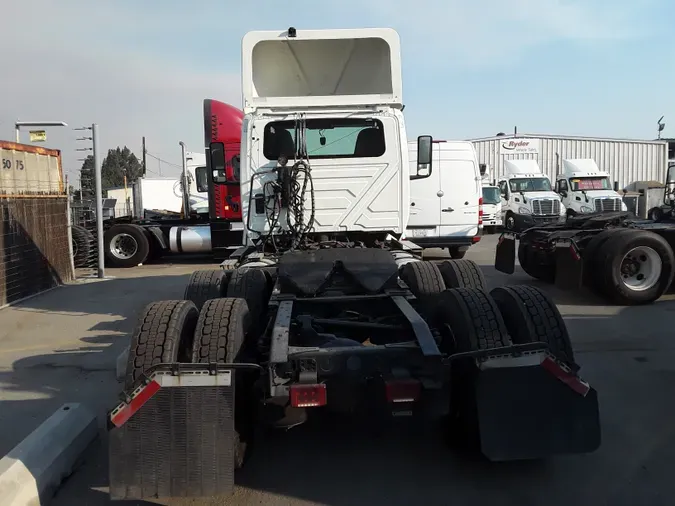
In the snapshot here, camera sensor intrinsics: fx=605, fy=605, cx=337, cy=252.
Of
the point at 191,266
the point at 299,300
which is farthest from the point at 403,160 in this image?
the point at 191,266

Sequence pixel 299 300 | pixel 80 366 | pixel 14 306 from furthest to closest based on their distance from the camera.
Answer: pixel 14 306 → pixel 80 366 → pixel 299 300

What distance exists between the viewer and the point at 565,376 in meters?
3.41

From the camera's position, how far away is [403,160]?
21.8 feet

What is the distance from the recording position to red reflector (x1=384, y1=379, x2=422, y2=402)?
337 centimetres

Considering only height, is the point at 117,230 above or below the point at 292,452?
above

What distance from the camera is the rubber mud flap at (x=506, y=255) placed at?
9784mm

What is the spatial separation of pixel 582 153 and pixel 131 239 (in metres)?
31.3

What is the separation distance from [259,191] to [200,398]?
142 inches

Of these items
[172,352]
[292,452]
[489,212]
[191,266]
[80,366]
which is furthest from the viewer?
[489,212]

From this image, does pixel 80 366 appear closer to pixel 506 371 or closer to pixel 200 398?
pixel 200 398

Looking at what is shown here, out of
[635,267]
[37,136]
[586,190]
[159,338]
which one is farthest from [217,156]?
[586,190]

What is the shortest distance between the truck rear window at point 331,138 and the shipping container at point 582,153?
30971mm

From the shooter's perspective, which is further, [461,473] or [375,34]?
[375,34]

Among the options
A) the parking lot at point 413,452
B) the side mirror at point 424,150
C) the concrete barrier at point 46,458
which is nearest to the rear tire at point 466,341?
the parking lot at point 413,452
